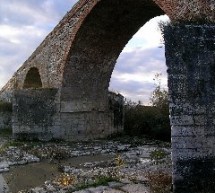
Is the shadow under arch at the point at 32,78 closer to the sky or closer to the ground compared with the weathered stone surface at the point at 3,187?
closer to the sky

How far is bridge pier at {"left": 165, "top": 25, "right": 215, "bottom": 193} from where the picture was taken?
5.10 m

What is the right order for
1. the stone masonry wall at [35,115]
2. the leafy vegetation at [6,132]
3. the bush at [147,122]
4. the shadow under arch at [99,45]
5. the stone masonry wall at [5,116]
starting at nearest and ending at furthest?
the shadow under arch at [99,45]
the stone masonry wall at [35,115]
the bush at [147,122]
the leafy vegetation at [6,132]
the stone masonry wall at [5,116]

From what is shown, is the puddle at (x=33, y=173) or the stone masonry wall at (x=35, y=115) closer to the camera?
the puddle at (x=33, y=173)

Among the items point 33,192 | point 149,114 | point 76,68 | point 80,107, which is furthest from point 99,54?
point 33,192

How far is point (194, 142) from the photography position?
5.14 meters

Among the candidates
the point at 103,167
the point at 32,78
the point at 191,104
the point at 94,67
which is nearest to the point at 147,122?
the point at 94,67

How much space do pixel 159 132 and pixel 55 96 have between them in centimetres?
400

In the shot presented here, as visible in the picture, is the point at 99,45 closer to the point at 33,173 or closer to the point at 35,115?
the point at 35,115

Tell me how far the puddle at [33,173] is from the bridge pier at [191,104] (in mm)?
3114

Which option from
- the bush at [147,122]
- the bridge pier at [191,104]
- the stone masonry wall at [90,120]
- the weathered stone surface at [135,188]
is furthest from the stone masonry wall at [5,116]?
the bridge pier at [191,104]

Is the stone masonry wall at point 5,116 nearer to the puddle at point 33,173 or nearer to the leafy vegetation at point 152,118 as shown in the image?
the leafy vegetation at point 152,118

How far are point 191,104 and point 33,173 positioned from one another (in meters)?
4.29

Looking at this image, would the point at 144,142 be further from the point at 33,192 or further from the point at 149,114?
the point at 33,192

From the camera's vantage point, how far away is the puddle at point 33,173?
23.6 ft
